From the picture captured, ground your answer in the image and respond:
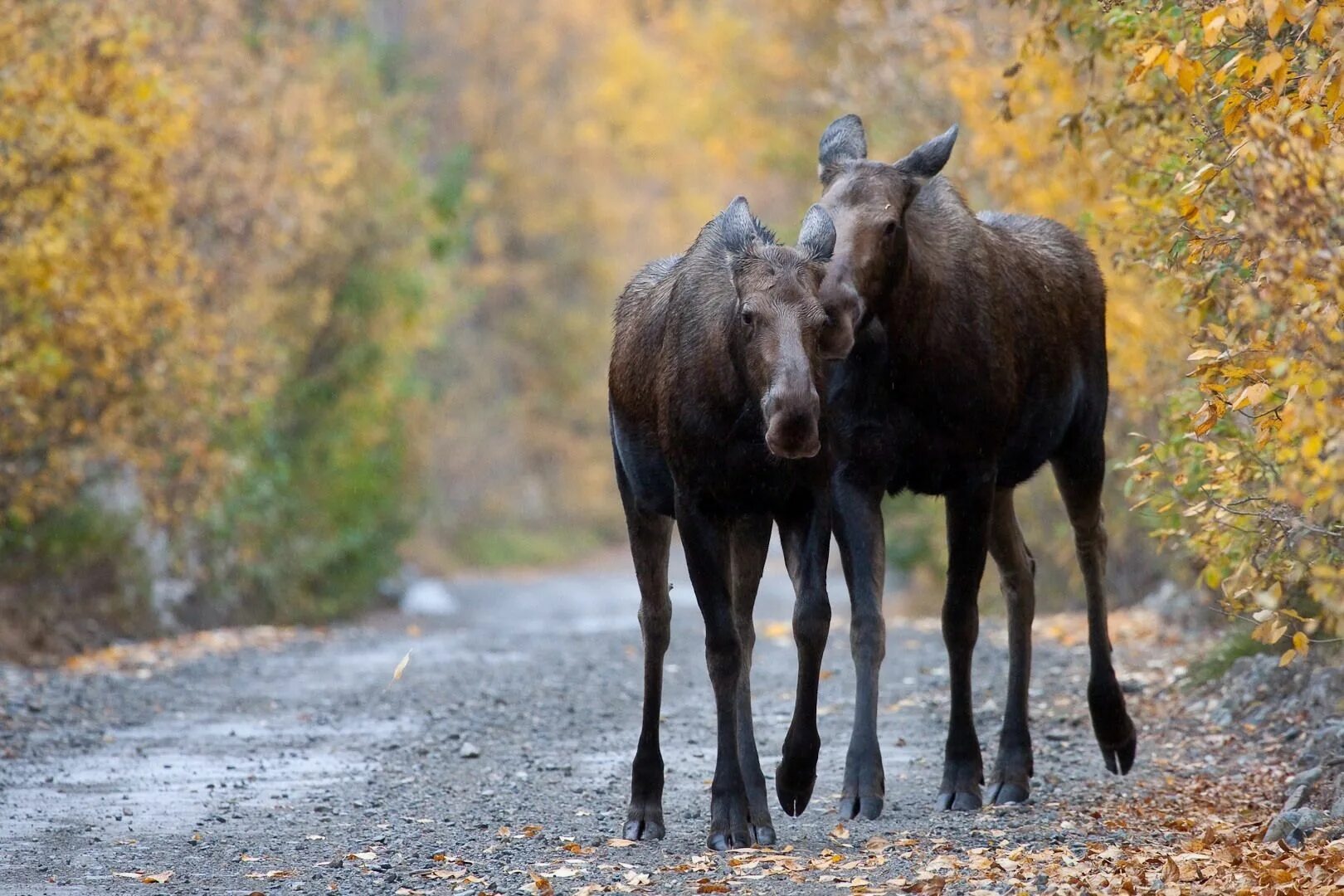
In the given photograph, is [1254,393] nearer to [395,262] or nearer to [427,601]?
[395,262]

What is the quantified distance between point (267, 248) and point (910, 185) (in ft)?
46.9

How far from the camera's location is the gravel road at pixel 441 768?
277 inches

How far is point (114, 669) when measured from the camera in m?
14.8

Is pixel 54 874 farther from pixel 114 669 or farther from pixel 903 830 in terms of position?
pixel 114 669

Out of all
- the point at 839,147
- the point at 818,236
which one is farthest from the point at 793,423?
the point at 839,147

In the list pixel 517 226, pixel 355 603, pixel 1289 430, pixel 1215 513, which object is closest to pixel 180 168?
pixel 355 603

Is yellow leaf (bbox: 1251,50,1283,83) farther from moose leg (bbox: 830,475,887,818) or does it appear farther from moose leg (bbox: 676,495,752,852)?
moose leg (bbox: 676,495,752,852)

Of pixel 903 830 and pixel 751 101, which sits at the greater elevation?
pixel 751 101

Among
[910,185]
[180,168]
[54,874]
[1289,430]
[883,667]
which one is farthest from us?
[180,168]

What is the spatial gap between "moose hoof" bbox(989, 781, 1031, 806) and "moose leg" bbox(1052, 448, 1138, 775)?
2.29 ft

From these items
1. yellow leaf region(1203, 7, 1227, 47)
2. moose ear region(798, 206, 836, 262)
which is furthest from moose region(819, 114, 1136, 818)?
yellow leaf region(1203, 7, 1227, 47)

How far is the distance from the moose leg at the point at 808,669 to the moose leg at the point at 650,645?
1.77ft

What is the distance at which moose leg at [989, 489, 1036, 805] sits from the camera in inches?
330

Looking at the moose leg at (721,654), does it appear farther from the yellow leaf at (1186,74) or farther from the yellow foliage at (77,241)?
the yellow foliage at (77,241)
